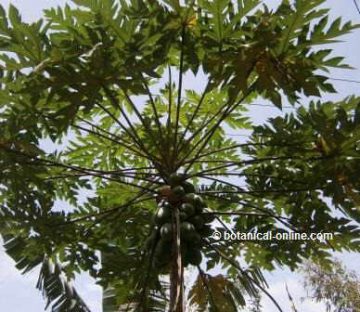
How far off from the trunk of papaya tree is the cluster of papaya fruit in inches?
3.7

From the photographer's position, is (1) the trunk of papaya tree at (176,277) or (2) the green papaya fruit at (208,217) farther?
(2) the green papaya fruit at (208,217)

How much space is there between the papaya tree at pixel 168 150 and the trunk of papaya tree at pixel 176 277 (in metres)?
0.01

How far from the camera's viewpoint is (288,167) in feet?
14.2

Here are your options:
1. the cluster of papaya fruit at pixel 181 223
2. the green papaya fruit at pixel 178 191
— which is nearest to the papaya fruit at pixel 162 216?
the cluster of papaya fruit at pixel 181 223

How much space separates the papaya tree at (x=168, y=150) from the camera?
10.7 ft

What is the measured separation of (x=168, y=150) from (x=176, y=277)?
3.91ft

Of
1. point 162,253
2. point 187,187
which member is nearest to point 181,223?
point 162,253

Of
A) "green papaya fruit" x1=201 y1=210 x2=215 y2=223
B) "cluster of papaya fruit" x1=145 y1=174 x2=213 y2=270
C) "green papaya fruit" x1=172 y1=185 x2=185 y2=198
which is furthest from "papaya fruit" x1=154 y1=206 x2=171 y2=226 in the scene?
"green papaya fruit" x1=201 y1=210 x2=215 y2=223

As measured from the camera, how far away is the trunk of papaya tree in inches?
126

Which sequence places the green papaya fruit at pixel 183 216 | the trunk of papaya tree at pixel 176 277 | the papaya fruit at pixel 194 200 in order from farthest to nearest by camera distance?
the papaya fruit at pixel 194 200 < the green papaya fruit at pixel 183 216 < the trunk of papaya tree at pixel 176 277

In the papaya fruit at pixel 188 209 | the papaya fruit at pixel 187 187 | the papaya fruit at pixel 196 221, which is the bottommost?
the papaya fruit at pixel 196 221

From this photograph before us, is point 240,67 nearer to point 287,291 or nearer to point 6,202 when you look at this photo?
point 287,291

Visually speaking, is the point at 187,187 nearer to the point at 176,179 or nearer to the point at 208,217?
the point at 176,179

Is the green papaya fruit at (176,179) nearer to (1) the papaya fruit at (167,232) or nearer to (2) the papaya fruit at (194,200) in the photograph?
(2) the papaya fruit at (194,200)
